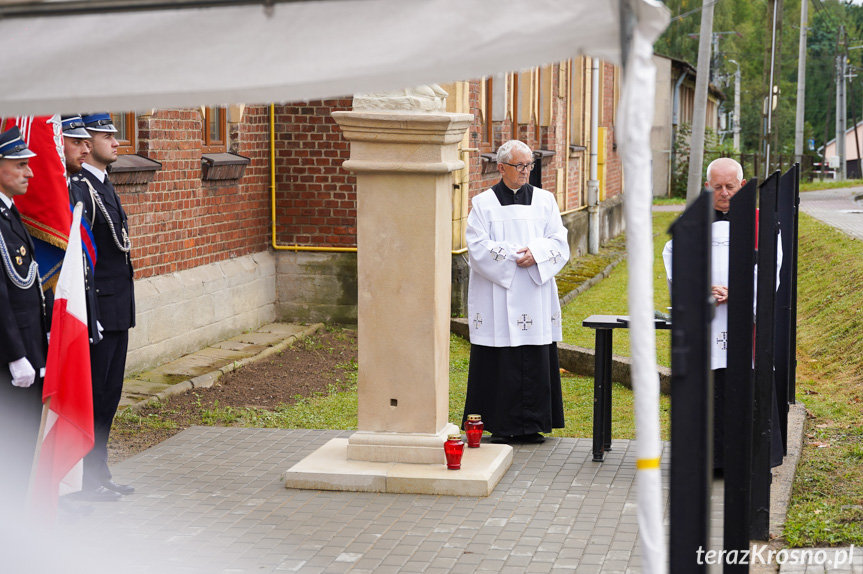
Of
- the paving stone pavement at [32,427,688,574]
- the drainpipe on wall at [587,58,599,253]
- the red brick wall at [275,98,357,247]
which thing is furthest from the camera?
the drainpipe on wall at [587,58,599,253]

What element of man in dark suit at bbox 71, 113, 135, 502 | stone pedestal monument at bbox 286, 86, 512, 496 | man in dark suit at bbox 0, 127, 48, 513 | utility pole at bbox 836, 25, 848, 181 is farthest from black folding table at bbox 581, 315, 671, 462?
utility pole at bbox 836, 25, 848, 181

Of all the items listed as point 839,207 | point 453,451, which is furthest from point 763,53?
point 453,451

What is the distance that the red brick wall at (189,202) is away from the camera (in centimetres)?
1022

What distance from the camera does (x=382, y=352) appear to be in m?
6.89

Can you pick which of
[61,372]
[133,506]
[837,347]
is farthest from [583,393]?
[61,372]

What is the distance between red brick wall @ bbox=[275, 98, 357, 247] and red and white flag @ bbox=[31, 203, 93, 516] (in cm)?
828

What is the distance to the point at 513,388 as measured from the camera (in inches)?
314

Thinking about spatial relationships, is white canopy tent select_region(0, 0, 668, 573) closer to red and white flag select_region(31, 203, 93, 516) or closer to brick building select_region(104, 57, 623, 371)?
red and white flag select_region(31, 203, 93, 516)

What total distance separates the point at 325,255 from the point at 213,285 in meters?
1.97

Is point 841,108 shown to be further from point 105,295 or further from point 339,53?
point 339,53

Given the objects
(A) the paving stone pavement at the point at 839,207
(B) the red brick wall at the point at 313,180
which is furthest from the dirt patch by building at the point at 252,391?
(A) the paving stone pavement at the point at 839,207

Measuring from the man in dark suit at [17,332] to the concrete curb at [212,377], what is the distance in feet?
11.1

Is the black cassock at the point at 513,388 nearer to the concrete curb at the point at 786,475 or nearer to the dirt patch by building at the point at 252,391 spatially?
the concrete curb at the point at 786,475

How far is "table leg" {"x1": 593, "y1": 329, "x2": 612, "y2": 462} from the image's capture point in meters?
7.44
